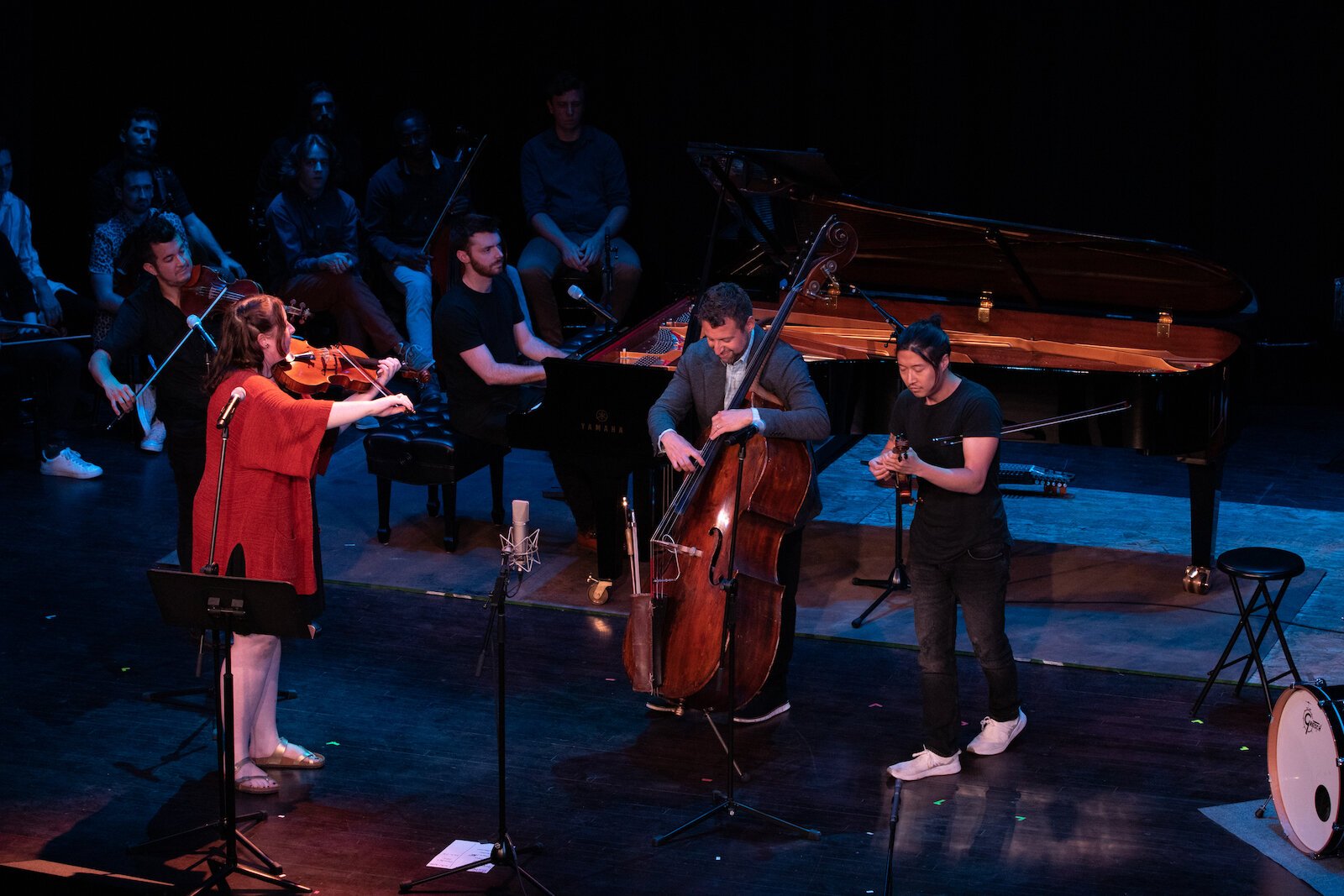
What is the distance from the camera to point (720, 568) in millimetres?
5605

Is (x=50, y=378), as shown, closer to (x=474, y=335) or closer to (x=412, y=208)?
Answer: (x=412, y=208)

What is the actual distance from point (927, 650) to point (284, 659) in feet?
9.58

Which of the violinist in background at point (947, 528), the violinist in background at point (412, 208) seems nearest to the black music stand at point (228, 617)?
the violinist in background at point (947, 528)

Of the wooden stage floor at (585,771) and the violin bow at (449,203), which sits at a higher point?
the violin bow at (449,203)

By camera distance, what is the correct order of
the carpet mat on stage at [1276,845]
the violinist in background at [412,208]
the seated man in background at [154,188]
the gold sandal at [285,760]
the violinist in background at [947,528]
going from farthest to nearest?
the violinist in background at [412,208] → the seated man in background at [154,188] → the gold sandal at [285,760] → the violinist in background at [947,528] → the carpet mat on stage at [1276,845]

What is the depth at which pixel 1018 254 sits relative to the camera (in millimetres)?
8203

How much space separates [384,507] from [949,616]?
3.71 m

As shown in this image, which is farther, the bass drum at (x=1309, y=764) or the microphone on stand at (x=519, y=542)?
the bass drum at (x=1309, y=764)

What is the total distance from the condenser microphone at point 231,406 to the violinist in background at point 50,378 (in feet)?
15.9

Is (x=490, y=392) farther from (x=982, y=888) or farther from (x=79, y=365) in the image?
(x=982, y=888)

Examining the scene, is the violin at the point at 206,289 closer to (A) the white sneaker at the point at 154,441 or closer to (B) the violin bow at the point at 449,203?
(A) the white sneaker at the point at 154,441

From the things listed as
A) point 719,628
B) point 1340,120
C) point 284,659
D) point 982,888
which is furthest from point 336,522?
point 1340,120

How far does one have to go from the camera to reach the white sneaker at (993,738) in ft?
19.3

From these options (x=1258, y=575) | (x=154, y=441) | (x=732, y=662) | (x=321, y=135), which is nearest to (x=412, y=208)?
(x=321, y=135)
